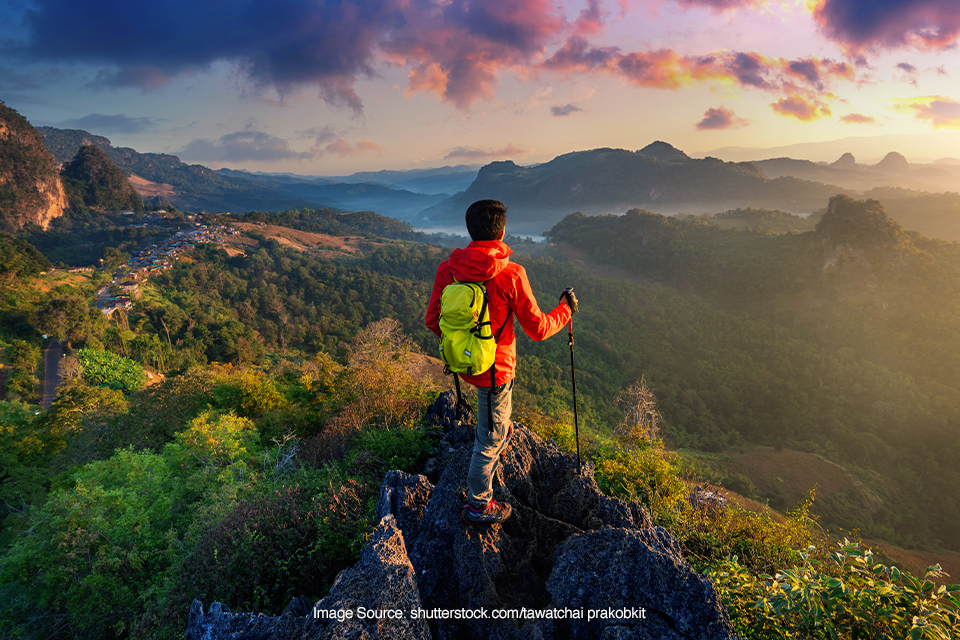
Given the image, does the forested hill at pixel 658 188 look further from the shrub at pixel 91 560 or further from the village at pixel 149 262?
the shrub at pixel 91 560

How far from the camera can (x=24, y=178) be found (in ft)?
291

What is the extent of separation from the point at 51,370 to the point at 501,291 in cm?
4521

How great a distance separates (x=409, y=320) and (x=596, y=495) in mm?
46781

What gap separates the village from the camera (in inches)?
1720

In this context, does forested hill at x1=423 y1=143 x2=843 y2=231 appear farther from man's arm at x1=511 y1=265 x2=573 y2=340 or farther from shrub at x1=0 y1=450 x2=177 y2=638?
shrub at x1=0 y1=450 x2=177 y2=638

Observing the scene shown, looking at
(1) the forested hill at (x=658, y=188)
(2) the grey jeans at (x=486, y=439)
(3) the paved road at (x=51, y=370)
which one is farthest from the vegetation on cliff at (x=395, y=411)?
(1) the forested hill at (x=658, y=188)

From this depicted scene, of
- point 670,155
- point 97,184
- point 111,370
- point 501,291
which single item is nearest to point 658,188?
point 670,155

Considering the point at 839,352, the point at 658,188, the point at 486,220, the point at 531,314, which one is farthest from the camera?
the point at 658,188

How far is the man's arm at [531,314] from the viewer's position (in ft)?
10.5

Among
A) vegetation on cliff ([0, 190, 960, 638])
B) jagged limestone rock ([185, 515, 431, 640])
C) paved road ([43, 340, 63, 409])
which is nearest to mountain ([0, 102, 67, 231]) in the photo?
vegetation on cliff ([0, 190, 960, 638])

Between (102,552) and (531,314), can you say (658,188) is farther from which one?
(102,552)

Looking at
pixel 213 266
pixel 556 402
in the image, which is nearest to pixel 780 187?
pixel 556 402

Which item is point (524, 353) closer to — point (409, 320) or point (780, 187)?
point (409, 320)

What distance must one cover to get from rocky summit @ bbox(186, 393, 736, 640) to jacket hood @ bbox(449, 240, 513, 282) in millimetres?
2342
